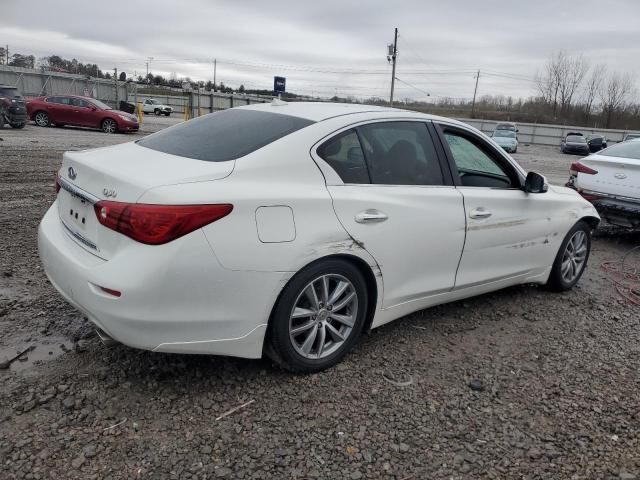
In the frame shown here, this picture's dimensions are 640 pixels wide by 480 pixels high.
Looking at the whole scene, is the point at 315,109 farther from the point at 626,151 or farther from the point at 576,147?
the point at 576,147

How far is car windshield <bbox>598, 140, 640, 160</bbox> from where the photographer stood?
23.5 feet

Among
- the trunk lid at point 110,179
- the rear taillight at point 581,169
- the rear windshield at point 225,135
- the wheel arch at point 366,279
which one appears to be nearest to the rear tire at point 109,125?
the rear taillight at point 581,169

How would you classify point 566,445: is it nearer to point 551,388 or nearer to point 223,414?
point 551,388

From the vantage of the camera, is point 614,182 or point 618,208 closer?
point 618,208

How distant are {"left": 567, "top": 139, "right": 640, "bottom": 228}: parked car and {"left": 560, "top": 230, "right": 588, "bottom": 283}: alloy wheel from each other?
216cm

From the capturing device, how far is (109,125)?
2244cm

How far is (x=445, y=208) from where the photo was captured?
3.69m

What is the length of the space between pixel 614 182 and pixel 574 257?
2.56 metres

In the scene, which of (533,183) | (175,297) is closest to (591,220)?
(533,183)

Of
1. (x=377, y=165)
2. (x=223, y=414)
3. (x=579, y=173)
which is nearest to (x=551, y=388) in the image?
(x=377, y=165)

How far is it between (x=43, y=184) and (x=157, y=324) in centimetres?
732

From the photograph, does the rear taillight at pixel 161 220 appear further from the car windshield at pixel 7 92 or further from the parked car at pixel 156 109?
the parked car at pixel 156 109

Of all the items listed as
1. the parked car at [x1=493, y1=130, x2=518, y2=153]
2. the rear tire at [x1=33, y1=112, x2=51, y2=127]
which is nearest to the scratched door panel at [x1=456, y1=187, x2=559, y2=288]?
the rear tire at [x1=33, y1=112, x2=51, y2=127]

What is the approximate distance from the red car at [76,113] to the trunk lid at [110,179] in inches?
809
